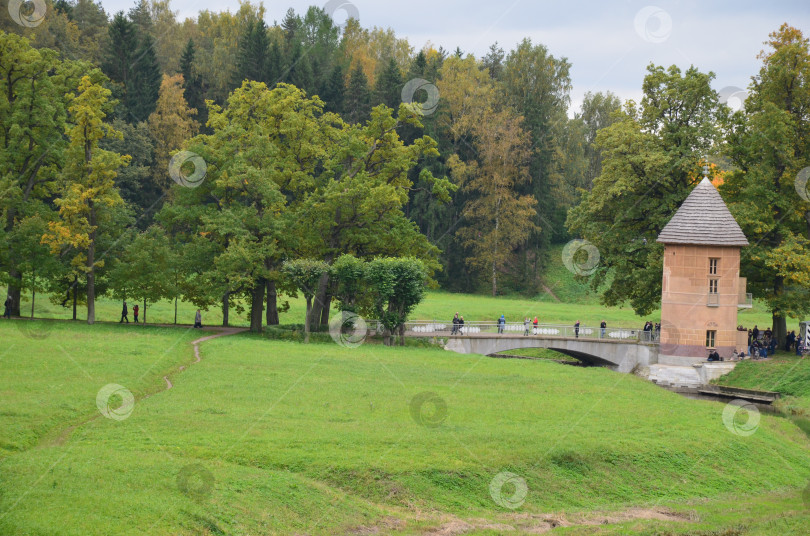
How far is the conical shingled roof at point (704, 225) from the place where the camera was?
52594 mm

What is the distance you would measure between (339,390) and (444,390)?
4.93 metres

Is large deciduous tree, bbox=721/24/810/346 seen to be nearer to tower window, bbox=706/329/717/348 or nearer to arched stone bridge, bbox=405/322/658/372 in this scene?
tower window, bbox=706/329/717/348

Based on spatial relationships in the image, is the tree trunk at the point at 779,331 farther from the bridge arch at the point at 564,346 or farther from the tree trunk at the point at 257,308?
the tree trunk at the point at 257,308

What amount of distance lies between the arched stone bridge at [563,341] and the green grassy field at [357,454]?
507 inches

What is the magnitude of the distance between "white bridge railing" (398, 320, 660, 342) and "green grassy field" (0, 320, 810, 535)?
13.9 m

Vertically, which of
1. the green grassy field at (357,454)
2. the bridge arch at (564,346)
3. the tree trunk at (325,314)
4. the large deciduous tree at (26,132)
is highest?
the large deciduous tree at (26,132)

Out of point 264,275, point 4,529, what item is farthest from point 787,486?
point 264,275

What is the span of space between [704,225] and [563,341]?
12.0 meters

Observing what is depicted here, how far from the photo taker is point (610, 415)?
36.9m

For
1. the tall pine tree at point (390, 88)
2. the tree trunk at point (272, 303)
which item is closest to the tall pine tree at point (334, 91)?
the tall pine tree at point (390, 88)

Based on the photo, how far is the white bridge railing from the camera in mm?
58344

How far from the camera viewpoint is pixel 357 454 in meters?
27.4

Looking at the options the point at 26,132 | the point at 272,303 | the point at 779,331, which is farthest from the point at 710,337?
the point at 26,132

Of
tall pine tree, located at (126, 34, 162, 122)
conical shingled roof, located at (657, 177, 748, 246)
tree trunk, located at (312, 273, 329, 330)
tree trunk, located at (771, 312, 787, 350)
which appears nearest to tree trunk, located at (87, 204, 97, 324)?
tree trunk, located at (312, 273, 329, 330)
